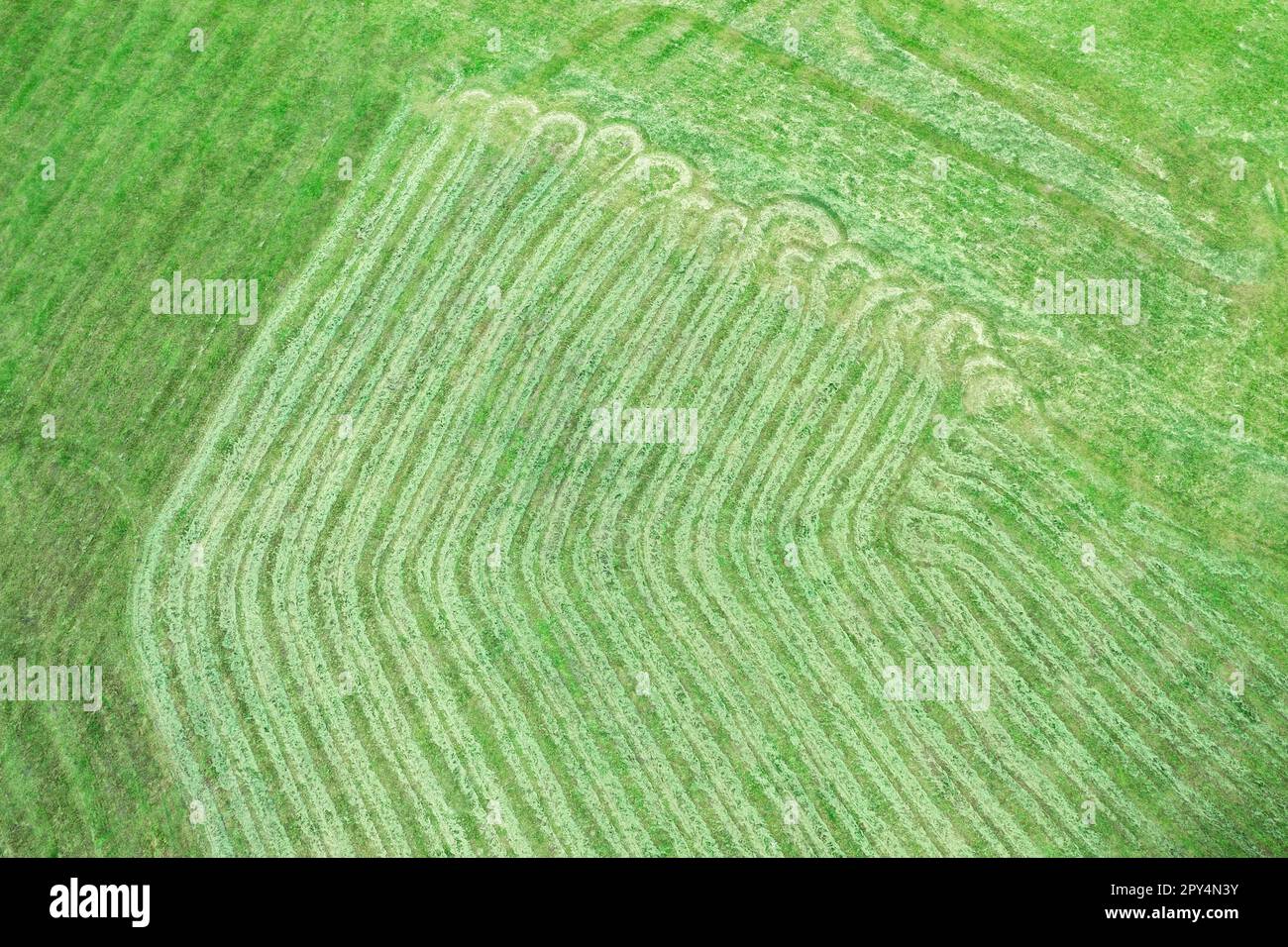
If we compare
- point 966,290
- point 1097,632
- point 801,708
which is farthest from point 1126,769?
point 966,290

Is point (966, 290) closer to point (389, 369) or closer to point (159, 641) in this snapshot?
point (389, 369)

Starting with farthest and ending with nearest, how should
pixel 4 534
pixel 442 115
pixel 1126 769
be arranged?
pixel 442 115 → pixel 4 534 → pixel 1126 769

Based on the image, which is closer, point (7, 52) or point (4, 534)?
point (4, 534)

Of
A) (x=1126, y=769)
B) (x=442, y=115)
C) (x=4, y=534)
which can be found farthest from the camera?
(x=442, y=115)

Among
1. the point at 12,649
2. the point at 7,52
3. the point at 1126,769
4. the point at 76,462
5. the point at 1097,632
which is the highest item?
the point at 7,52

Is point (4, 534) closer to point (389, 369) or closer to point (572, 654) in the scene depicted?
point (389, 369)

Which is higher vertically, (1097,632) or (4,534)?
(1097,632)

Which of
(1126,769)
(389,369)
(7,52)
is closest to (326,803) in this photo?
(389,369)
